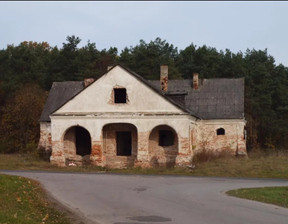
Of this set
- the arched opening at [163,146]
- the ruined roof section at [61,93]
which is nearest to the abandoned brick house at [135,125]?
the arched opening at [163,146]

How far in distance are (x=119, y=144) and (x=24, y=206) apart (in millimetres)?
19249

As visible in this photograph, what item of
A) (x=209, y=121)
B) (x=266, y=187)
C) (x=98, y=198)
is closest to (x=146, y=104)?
(x=209, y=121)

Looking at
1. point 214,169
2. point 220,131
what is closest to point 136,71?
point 220,131

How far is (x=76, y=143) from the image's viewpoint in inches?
1244

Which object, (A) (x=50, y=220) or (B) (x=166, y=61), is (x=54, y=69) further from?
(A) (x=50, y=220)

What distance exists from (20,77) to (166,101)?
29.8 metres

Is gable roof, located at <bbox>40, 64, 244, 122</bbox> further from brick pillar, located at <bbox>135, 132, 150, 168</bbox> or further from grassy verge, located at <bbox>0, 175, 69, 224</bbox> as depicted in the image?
grassy verge, located at <bbox>0, 175, 69, 224</bbox>

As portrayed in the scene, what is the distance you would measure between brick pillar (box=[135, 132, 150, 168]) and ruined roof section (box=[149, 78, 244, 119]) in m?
5.76

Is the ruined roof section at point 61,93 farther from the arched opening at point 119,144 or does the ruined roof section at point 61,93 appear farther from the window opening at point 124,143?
the window opening at point 124,143

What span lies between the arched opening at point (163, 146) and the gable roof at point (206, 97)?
9.01ft

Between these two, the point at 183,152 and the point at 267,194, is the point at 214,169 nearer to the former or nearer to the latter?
the point at 183,152

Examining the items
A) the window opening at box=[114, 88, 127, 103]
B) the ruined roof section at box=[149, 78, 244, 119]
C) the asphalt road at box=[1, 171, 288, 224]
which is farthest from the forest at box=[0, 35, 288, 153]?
the asphalt road at box=[1, 171, 288, 224]

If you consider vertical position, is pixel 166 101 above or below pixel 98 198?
above

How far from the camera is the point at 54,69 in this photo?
5431 cm
